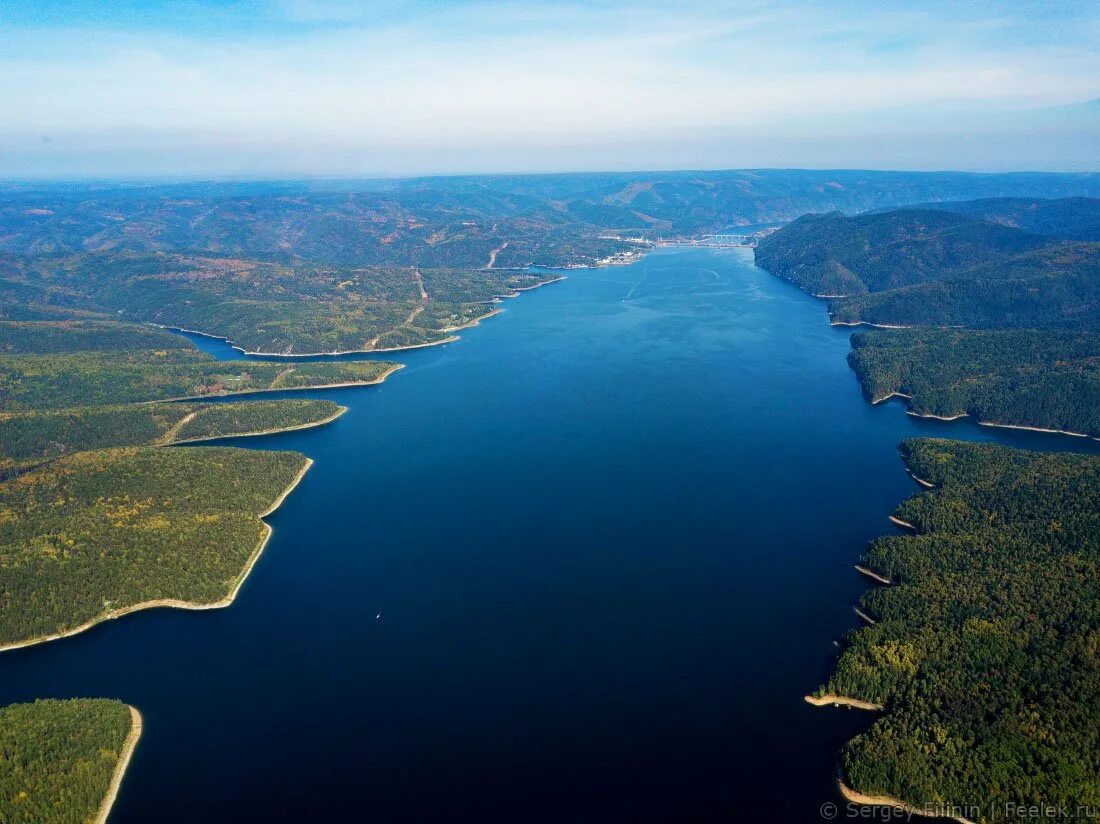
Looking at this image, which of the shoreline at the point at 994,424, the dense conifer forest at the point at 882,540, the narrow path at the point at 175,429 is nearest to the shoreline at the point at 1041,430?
the shoreline at the point at 994,424

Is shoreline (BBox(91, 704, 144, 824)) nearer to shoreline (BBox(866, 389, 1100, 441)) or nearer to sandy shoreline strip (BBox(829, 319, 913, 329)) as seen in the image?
shoreline (BBox(866, 389, 1100, 441))

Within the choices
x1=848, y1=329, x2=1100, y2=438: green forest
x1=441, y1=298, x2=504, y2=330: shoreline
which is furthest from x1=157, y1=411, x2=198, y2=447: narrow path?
x1=848, y1=329, x2=1100, y2=438: green forest

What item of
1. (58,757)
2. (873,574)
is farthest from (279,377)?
(873,574)

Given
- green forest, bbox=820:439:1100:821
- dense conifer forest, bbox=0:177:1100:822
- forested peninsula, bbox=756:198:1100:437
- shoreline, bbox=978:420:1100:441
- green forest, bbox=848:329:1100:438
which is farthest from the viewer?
forested peninsula, bbox=756:198:1100:437

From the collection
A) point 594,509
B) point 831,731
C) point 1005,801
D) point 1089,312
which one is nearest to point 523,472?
point 594,509

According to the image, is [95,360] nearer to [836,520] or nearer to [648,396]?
[648,396]

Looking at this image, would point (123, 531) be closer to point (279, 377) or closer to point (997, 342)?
point (279, 377)

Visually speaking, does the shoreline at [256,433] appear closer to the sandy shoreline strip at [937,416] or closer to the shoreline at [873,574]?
the shoreline at [873,574]
